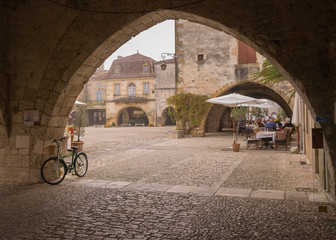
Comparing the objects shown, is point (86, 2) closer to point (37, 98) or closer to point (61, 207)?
point (37, 98)

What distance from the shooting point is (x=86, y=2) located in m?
4.55

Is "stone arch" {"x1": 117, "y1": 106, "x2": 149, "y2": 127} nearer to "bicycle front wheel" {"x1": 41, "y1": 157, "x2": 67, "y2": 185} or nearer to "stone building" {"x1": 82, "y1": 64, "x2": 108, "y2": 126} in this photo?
"stone building" {"x1": 82, "y1": 64, "x2": 108, "y2": 126}

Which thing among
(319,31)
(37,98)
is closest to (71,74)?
(37,98)

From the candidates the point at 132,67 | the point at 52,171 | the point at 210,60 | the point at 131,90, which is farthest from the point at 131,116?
the point at 52,171

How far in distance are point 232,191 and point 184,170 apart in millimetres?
1851

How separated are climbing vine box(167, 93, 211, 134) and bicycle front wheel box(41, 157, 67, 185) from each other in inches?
416

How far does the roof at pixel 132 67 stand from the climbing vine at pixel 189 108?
17.0m

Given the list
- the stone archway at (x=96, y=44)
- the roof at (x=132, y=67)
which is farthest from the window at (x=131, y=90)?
the stone archway at (x=96, y=44)

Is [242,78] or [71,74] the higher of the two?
[242,78]

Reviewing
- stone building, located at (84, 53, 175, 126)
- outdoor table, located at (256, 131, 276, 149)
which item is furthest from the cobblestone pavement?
stone building, located at (84, 53, 175, 126)

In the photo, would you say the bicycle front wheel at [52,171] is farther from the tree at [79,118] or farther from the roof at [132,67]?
the roof at [132,67]

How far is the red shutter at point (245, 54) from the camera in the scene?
1459 cm

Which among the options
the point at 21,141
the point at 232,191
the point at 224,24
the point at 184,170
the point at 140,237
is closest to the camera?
the point at 140,237

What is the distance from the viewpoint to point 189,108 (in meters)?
15.1
